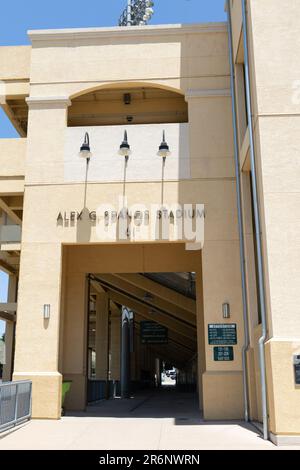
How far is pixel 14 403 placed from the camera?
11.6 metres

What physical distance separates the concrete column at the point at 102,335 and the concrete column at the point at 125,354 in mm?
1065

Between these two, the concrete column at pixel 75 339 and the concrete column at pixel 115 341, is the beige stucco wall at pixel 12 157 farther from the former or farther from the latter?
the concrete column at pixel 115 341

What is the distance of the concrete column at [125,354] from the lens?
87.1ft

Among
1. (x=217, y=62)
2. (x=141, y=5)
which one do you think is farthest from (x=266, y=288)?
(x=141, y=5)

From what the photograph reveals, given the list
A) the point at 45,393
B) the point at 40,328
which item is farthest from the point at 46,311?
the point at 45,393

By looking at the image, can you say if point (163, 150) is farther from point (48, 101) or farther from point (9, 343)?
point (9, 343)

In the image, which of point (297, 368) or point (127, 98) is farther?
point (127, 98)

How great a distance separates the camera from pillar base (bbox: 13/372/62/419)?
1323cm

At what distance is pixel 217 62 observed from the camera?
50.9 ft

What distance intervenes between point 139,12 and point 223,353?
18.4m

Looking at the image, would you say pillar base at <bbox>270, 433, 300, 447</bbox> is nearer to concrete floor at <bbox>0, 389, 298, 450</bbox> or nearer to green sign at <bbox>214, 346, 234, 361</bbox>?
concrete floor at <bbox>0, 389, 298, 450</bbox>

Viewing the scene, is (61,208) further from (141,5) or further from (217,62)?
(141,5)

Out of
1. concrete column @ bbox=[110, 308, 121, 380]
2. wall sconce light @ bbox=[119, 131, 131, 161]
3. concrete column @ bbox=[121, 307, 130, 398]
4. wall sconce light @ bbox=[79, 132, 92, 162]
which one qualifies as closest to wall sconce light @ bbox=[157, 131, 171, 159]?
wall sconce light @ bbox=[119, 131, 131, 161]
